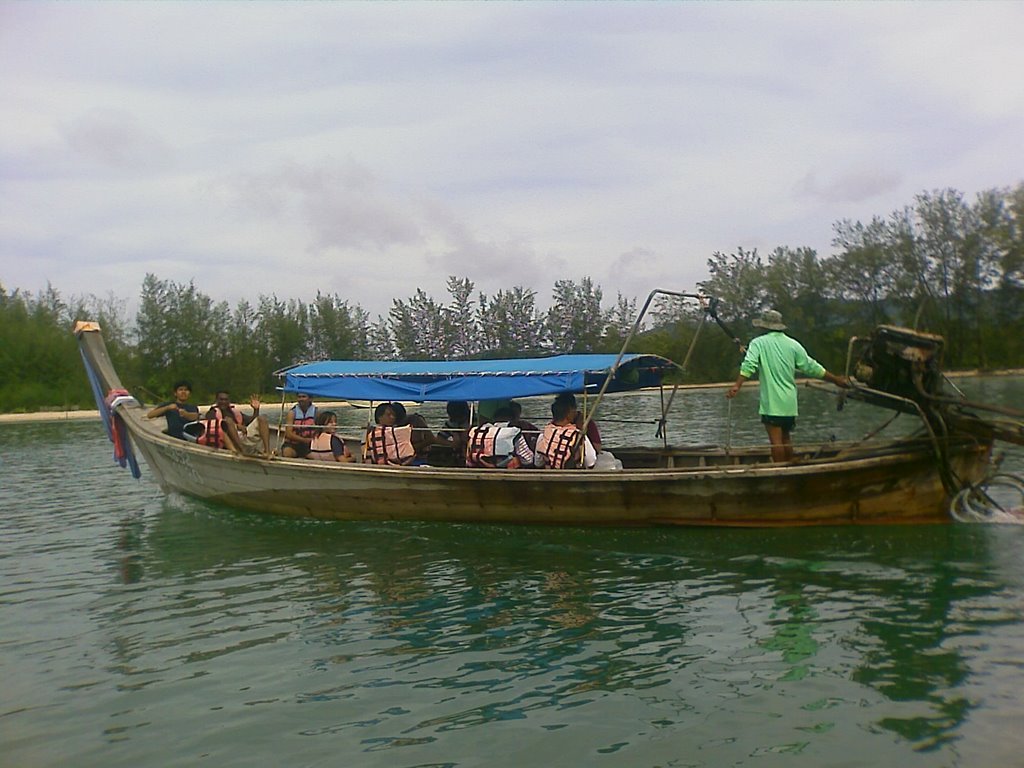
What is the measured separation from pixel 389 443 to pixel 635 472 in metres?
3.13

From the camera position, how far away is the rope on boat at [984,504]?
8805 millimetres

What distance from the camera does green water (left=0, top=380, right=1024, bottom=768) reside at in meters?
5.15

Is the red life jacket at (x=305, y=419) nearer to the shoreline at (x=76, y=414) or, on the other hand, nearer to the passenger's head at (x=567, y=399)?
the passenger's head at (x=567, y=399)

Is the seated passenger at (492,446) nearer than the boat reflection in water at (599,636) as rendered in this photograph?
No

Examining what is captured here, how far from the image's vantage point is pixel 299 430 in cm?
1314

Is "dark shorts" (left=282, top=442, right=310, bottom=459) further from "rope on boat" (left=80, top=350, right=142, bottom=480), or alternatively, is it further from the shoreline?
the shoreline

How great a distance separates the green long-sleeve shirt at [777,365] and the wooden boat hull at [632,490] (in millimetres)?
642

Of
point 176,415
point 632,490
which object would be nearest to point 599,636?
point 632,490

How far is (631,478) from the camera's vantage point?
9.56 m

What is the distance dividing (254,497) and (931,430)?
8.07 meters

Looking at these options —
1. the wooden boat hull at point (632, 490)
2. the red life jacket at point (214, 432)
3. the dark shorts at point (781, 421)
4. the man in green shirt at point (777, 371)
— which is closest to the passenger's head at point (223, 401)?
the red life jacket at point (214, 432)

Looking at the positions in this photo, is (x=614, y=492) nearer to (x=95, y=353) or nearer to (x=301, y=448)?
(x=301, y=448)

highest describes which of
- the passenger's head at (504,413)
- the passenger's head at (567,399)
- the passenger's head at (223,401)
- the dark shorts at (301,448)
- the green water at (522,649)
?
the passenger's head at (223,401)

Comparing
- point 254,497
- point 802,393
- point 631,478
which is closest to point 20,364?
point 802,393
